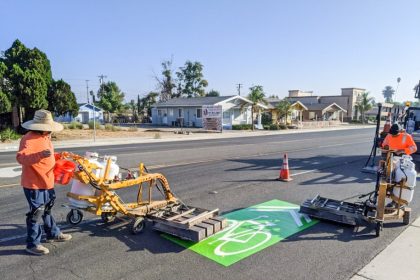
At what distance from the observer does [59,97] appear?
27.3m

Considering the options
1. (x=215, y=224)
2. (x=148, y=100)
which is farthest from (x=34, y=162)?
(x=148, y=100)

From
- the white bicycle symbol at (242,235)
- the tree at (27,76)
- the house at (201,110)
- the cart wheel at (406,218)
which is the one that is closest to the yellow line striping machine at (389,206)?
the cart wheel at (406,218)

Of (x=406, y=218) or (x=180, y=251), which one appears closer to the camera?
(x=180, y=251)

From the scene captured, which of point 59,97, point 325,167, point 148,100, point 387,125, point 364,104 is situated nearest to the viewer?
point 387,125

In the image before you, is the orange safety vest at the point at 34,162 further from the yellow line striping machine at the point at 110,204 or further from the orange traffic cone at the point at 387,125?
the orange traffic cone at the point at 387,125

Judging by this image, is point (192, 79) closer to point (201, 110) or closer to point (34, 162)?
point (201, 110)

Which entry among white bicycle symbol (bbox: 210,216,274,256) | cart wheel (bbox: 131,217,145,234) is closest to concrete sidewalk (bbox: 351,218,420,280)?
white bicycle symbol (bbox: 210,216,274,256)

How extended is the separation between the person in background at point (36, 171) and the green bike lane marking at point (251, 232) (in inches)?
75.9

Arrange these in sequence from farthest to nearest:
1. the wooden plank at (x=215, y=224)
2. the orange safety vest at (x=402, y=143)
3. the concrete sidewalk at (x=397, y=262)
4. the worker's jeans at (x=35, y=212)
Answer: the orange safety vest at (x=402, y=143), the wooden plank at (x=215, y=224), the worker's jeans at (x=35, y=212), the concrete sidewalk at (x=397, y=262)

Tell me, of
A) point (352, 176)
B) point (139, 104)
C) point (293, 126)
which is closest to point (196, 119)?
point (293, 126)

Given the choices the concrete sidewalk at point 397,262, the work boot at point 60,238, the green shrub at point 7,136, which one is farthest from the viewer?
the green shrub at point 7,136

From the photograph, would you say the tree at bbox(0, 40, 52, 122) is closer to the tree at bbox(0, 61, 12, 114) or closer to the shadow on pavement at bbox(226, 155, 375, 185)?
the tree at bbox(0, 61, 12, 114)

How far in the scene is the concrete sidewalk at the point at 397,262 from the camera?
415cm

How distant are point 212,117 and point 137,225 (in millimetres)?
33181
